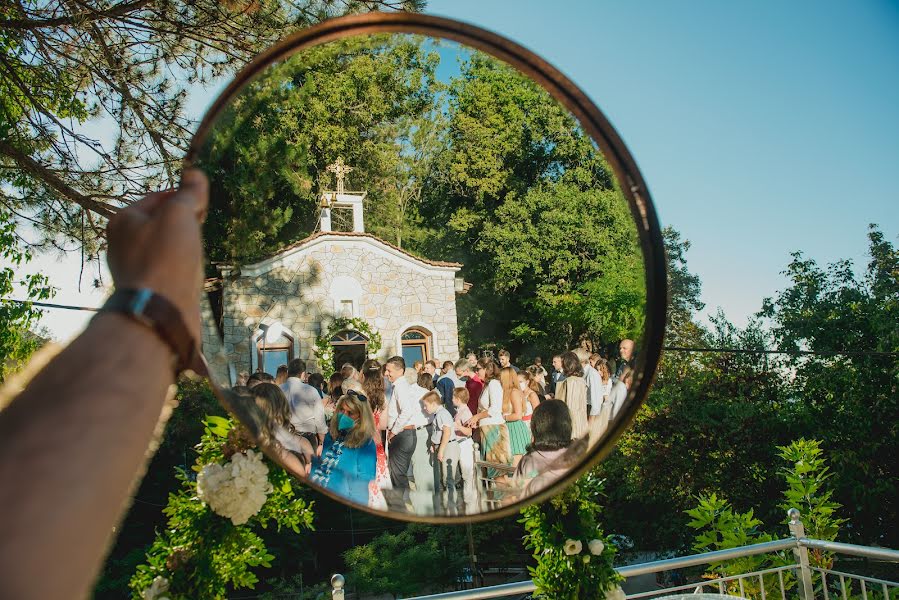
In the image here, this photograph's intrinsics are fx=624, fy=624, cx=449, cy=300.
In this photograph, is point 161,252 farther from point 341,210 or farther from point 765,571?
point 765,571

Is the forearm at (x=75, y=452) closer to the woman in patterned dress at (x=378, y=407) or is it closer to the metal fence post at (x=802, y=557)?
the woman in patterned dress at (x=378, y=407)

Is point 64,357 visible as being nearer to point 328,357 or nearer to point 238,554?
point 328,357

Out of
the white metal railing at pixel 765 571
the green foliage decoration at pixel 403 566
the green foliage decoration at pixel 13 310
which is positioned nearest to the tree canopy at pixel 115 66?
the green foliage decoration at pixel 13 310

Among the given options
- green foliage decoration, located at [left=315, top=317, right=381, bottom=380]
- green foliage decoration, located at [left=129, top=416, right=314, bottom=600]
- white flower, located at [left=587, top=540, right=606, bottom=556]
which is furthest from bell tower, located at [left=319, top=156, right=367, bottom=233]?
white flower, located at [left=587, top=540, right=606, bottom=556]

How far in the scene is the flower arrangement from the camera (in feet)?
11.2

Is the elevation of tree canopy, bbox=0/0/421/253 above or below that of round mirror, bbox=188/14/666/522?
above

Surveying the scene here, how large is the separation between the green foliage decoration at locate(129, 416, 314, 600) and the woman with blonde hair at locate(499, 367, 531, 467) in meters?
2.31

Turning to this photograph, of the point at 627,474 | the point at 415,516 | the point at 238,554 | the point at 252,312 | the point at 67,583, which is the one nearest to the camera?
the point at 67,583

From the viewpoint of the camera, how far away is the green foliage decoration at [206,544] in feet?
10.4

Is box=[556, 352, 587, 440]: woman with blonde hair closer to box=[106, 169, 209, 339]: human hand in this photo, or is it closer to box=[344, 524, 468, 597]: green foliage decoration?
box=[106, 169, 209, 339]: human hand

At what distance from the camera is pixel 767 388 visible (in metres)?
11.6

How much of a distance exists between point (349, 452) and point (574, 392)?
0.43 meters

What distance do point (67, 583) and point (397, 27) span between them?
0.87 m

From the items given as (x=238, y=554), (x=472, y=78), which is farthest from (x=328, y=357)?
(x=238, y=554)
